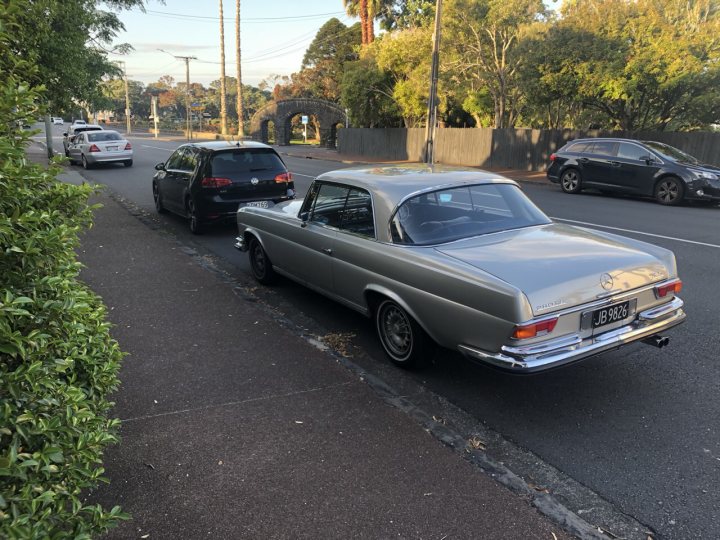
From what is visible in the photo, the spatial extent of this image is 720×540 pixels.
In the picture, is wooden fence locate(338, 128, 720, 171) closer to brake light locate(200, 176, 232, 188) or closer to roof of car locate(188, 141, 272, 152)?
roof of car locate(188, 141, 272, 152)

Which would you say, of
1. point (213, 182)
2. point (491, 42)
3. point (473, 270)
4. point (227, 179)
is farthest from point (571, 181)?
point (473, 270)

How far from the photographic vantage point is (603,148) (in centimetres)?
1659

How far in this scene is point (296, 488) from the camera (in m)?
3.18

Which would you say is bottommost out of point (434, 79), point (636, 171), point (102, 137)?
point (636, 171)

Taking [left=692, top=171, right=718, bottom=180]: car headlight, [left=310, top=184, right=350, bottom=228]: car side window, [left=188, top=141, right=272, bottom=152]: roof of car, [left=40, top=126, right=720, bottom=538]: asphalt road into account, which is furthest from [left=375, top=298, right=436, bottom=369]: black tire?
[left=692, top=171, right=718, bottom=180]: car headlight

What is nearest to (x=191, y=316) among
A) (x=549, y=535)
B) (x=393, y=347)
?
(x=393, y=347)

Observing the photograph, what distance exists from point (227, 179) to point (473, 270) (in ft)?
23.0

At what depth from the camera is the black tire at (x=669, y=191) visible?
1460 centimetres

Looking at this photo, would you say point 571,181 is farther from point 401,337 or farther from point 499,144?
point 401,337

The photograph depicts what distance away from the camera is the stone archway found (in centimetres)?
4700

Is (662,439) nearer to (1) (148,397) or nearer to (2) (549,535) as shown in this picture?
(2) (549,535)

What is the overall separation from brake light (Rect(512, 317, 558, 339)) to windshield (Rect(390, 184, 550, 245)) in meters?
1.19

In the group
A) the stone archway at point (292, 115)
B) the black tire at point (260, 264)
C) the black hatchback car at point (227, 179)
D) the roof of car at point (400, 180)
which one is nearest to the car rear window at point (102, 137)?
the black hatchback car at point (227, 179)

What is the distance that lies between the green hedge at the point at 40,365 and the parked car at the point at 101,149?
23003 mm
